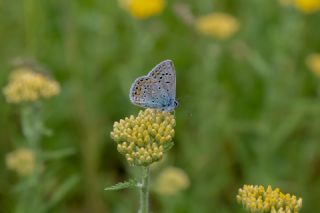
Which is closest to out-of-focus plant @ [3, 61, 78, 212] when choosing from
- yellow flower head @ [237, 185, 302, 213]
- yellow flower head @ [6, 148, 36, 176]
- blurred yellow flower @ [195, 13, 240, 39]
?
yellow flower head @ [6, 148, 36, 176]

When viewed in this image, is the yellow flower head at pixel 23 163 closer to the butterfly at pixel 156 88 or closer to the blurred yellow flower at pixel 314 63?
the butterfly at pixel 156 88

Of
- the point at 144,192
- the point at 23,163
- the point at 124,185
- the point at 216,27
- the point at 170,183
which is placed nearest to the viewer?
the point at 124,185

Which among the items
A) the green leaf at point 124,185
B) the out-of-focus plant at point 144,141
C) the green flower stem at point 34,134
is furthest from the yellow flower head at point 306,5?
the green leaf at point 124,185

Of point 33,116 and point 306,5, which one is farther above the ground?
point 306,5

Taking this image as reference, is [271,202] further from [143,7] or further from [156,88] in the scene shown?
[143,7]

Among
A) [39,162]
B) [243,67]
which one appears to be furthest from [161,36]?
[39,162]

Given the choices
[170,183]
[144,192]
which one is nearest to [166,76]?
[144,192]

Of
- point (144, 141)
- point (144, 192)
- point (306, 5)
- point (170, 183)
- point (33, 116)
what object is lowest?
point (170, 183)
